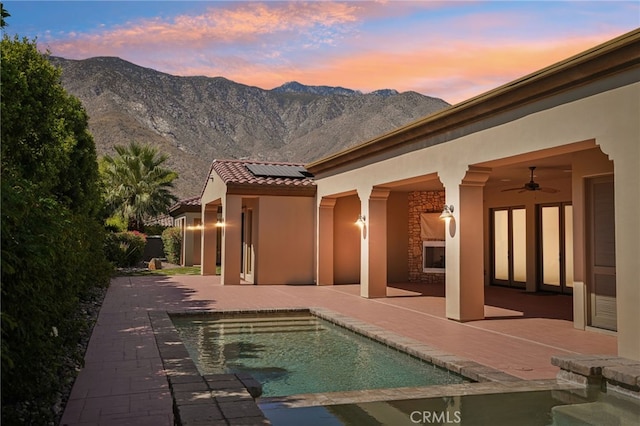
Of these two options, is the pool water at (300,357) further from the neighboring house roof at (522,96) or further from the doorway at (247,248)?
the doorway at (247,248)

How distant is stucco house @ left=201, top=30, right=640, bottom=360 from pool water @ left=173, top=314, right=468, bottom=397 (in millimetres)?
2793

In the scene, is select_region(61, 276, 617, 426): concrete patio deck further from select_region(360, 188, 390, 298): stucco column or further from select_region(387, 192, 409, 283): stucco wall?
select_region(387, 192, 409, 283): stucco wall

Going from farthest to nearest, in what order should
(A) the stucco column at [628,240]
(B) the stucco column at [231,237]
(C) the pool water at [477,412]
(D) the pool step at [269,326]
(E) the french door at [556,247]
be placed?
(B) the stucco column at [231,237] < (E) the french door at [556,247] < (D) the pool step at [269,326] < (A) the stucco column at [628,240] < (C) the pool water at [477,412]

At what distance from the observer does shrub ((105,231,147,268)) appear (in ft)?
87.3

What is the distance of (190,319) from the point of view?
39.9 feet

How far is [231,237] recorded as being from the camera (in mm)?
19234

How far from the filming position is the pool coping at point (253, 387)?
4203 millimetres

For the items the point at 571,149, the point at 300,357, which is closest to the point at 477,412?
the point at 300,357

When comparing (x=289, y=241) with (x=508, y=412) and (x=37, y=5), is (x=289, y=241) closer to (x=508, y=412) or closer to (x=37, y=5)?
(x=37, y=5)

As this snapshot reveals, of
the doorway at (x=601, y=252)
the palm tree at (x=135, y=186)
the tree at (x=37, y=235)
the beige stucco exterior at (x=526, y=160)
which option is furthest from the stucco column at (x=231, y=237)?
the palm tree at (x=135, y=186)

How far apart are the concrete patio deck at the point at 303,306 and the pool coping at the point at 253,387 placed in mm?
298

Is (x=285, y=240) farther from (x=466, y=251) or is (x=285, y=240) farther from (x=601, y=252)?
(x=601, y=252)

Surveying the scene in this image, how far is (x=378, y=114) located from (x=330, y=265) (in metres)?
90.7

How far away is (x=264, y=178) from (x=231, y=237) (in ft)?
8.30
